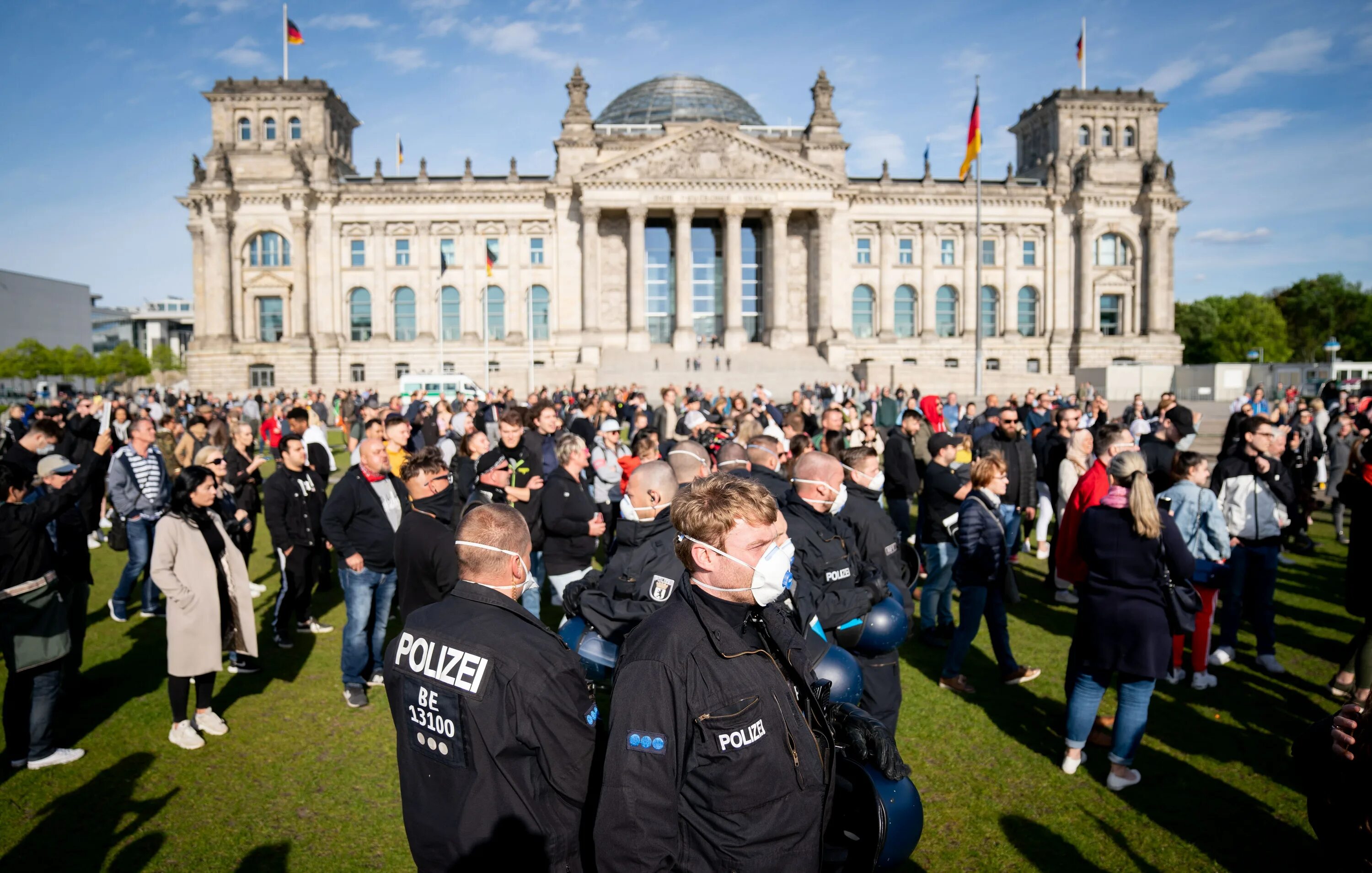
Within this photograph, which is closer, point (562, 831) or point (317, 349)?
point (562, 831)

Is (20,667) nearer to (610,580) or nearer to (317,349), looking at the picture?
(610,580)

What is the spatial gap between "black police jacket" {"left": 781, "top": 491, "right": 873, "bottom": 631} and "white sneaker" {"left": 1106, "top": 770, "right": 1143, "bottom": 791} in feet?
7.63

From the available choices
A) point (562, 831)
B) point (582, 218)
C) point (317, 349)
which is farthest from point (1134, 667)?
point (317, 349)

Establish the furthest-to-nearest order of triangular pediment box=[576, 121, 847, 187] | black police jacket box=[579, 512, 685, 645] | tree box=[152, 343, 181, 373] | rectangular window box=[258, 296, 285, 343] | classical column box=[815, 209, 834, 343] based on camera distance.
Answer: tree box=[152, 343, 181, 373], rectangular window box=[258, 296, 285, 343], classical column box=[815, 209, 834, 343], triangular pediment box=[576, 121, 847, 187], black police jacket box=[579, 512, 685, 645]

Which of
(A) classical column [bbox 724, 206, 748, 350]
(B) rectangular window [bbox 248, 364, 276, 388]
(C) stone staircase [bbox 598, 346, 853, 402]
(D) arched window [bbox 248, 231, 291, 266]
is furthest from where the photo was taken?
(D) arched window [bbox 248, 231, 291, 266]

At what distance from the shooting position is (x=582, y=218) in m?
55.6

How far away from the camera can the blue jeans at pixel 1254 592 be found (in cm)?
793

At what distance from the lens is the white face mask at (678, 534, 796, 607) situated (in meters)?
2.87

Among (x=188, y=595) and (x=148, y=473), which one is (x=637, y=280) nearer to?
(x=148, y=473)

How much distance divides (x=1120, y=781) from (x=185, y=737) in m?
7.03

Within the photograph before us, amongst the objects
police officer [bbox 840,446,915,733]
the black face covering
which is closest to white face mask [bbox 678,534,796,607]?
police officer [bbox 840,446,915,733]

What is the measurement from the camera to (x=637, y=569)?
509 cm

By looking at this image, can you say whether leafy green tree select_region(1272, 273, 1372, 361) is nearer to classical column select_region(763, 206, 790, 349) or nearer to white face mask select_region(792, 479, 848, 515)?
classical column select_region(763, 206, 790, 349)

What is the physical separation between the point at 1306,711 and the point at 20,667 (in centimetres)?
1020
